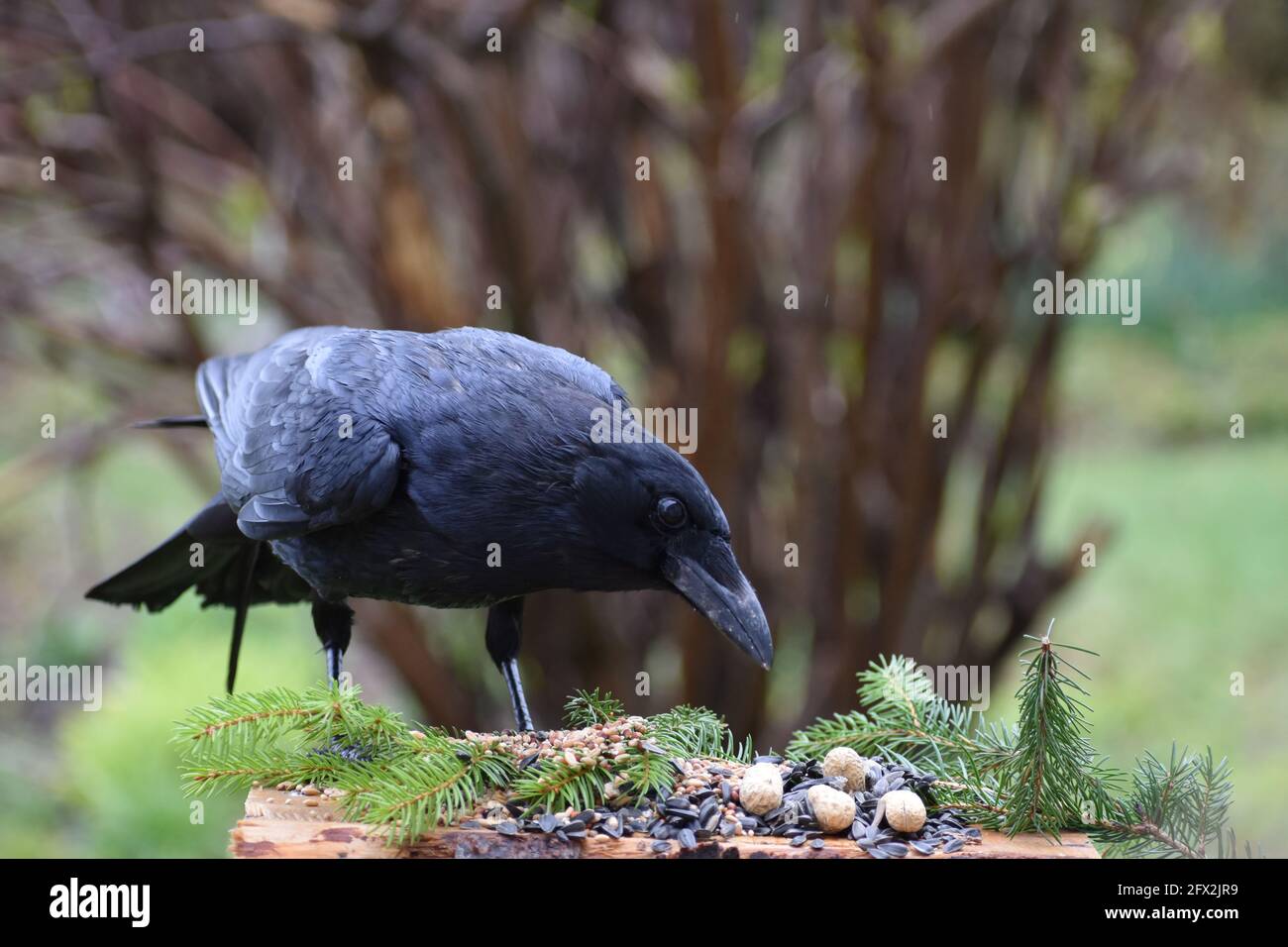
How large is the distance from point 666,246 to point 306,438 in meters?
2.98

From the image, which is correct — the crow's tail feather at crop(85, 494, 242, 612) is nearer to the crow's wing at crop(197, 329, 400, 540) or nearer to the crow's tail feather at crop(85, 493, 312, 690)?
the crow's tail feather at crop(85, 493, 312, 690)

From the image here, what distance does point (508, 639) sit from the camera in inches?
110

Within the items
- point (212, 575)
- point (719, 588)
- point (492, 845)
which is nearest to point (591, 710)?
point (719, 588)

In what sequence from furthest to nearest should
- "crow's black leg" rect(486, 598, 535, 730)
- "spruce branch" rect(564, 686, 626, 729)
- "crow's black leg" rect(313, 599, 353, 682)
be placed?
"crow's black leg" rect(313, 599, 353, 682)
"crow's black leg" rect(486, 598, 535, 730)
"spruce branch" rect(564, 686, 626, 729)

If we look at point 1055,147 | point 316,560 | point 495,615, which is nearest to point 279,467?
point 316,560

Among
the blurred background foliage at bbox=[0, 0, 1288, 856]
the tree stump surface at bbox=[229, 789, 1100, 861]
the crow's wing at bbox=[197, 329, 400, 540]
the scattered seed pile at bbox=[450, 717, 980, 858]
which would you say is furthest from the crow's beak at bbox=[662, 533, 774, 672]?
the blurred background foliage at bbox=[0, 0, 1288, 856]

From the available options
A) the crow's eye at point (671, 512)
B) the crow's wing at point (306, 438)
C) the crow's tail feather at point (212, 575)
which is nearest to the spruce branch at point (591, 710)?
the crow's eye at point (671, 512)

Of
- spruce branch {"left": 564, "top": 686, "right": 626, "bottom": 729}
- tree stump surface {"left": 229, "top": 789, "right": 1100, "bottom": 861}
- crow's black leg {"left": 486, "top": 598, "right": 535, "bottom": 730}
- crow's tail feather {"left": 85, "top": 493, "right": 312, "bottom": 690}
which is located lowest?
tree stump surface {"left": 229, "top": 789, "right": 1100, "bottom": 861}

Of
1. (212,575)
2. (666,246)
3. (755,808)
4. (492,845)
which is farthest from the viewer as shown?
(666,246)

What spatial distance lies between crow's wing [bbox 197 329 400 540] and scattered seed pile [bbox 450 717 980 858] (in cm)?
56

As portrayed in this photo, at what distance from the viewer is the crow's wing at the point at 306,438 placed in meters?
2.44

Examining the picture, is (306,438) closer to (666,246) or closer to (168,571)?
(168,571)

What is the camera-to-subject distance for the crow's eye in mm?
2240
